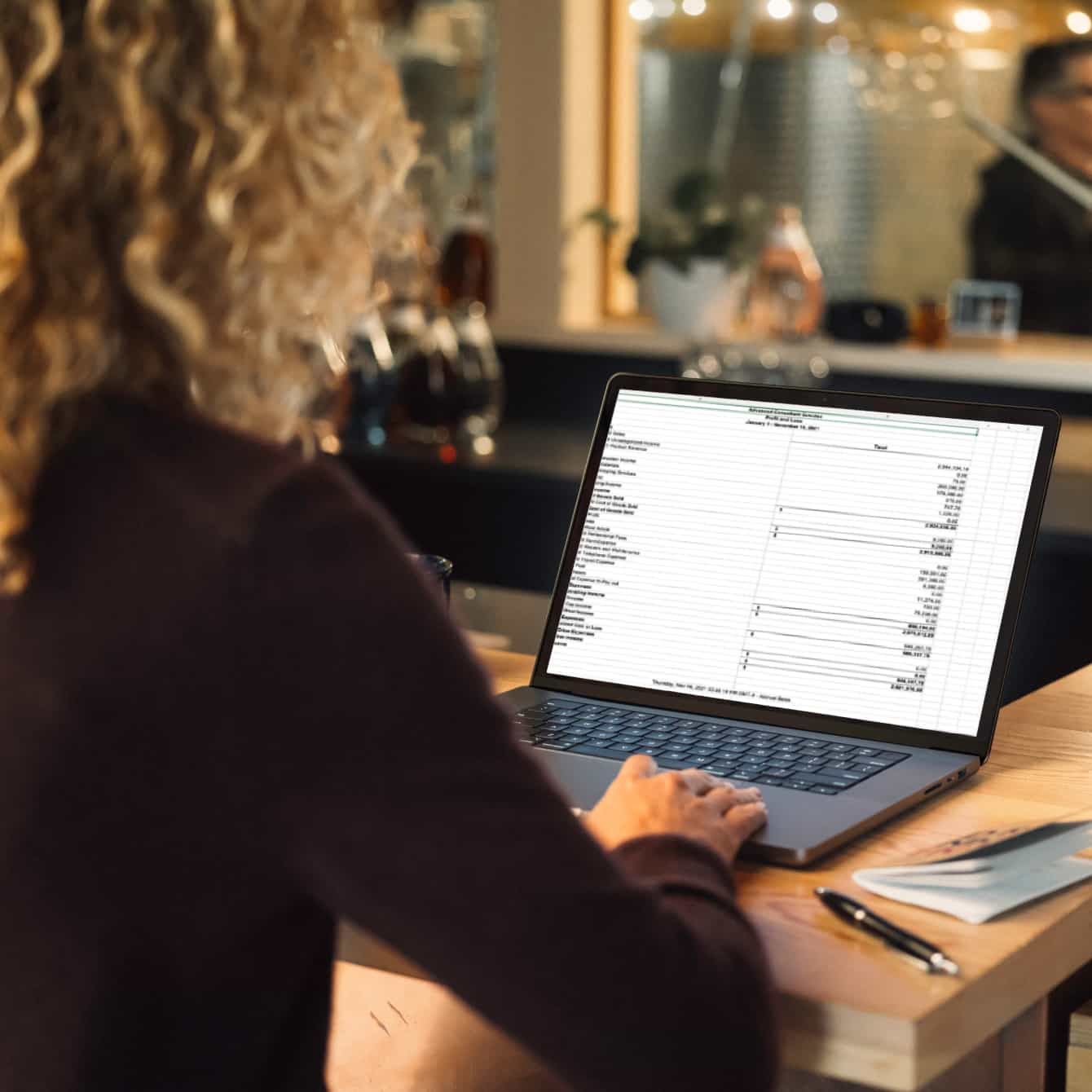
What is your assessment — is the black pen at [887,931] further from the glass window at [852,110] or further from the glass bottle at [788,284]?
the glass window at [852,110]

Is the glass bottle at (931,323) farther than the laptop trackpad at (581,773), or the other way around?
the glass bottle at (931,323)

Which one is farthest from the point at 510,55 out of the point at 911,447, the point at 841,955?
the point at 841,955

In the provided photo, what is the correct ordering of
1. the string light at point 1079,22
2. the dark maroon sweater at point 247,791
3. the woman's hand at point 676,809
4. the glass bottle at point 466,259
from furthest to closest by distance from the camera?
the glass bottle at point 466,259 → the string light at point 1079,22 → the woman's hand at point 676,809 → the dark maroon sweater at point 247,791

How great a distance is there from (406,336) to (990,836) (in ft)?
6.79

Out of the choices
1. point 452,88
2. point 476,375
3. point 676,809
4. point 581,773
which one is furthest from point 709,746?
point 452,88

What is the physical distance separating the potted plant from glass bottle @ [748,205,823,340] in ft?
0.17

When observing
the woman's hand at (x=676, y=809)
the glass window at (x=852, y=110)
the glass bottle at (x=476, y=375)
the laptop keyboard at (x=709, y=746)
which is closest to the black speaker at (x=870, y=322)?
the glass window at (x=852, y=110)

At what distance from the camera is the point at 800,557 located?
1.18 m

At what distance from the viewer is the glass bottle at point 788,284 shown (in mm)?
2922

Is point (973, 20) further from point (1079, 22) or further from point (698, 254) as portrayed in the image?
point (698, 254)

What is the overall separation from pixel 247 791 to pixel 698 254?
2.47 meters

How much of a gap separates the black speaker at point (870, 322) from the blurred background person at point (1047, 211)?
0.67ft

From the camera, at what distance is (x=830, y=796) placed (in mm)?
1001

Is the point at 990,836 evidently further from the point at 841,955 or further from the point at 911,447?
the point at 911,447
